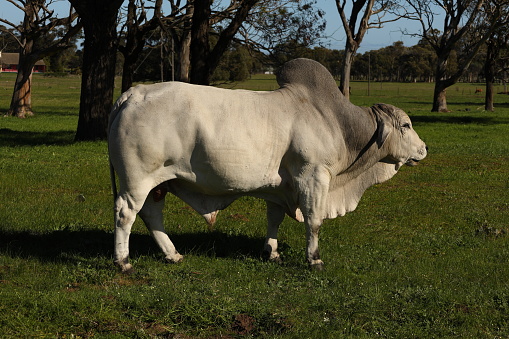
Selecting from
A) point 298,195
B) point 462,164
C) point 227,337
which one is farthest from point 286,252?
point 462,164

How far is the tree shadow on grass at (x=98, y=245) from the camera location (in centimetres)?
771

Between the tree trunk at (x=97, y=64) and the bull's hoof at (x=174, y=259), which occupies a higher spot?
the tree trunk at (x=97, y=64)

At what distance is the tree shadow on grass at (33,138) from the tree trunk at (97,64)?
34.9 inches

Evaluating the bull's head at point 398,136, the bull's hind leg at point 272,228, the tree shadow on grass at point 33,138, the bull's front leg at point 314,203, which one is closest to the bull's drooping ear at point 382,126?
the bull's head at point 398,136

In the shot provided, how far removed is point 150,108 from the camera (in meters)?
6.86

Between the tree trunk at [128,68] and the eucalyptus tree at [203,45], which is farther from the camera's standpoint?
the tree trunk at [128,68]

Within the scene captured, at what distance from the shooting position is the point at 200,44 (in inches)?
734

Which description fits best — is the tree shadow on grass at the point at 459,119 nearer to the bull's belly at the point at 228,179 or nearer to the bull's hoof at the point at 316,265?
the bull's hoof at the point at 316,265

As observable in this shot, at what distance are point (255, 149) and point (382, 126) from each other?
1.56 m

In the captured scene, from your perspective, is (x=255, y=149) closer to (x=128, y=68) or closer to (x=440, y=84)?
(x=128, y=68)

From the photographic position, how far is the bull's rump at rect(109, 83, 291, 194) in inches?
269

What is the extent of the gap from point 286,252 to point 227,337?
2739 mm

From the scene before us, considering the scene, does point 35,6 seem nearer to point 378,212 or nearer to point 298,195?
point 378,212

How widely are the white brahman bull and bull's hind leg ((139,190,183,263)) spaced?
1 cm
